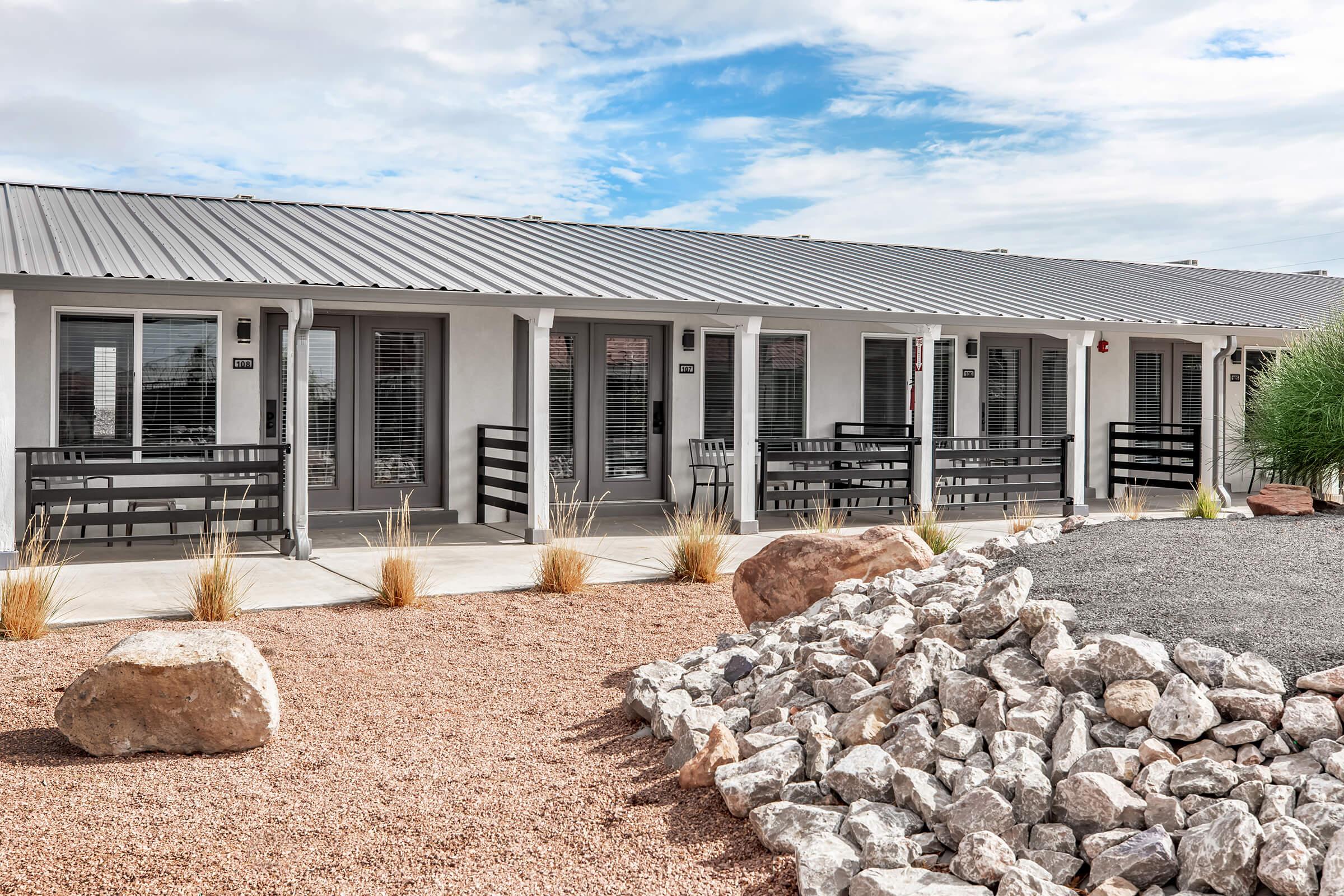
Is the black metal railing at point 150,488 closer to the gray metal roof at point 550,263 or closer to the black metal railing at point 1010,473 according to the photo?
the gray metal roof at point 550,263

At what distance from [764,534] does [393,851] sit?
292 inches

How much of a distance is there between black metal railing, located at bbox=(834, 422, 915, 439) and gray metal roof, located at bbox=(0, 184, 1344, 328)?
4.93 feet

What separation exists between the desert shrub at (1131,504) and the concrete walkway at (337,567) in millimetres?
1192

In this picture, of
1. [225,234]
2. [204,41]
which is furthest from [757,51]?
[225,234]

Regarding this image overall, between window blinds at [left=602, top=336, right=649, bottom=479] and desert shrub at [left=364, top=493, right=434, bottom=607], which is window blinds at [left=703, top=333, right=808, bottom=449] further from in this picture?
desert shrub at [left=364, top=493, right=434, bottom=607]

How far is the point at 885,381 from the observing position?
1350 centimetres

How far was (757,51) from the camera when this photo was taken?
17.3m

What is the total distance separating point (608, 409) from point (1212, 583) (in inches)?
317

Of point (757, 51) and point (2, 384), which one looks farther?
point (757, 51)

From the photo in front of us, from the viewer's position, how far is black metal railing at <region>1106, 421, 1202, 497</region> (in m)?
13.9

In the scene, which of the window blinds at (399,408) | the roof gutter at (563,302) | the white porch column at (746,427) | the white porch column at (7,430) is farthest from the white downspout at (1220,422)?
the white porch column at (7,430)

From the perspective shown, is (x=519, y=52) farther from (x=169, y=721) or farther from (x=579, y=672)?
(x=169, y=721)

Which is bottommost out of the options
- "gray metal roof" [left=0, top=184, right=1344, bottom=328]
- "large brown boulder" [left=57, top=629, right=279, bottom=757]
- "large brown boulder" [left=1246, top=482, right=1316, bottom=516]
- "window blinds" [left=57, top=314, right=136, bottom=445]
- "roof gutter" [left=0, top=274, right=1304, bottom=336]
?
"large brown boulder" [left=57, top=629, right=279, bottom=757]

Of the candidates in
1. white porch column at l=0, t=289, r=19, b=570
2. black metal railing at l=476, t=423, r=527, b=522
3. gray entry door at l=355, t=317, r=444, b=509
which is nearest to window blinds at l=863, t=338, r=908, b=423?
black metal railing at l=476, t=423, r=527, b=522
